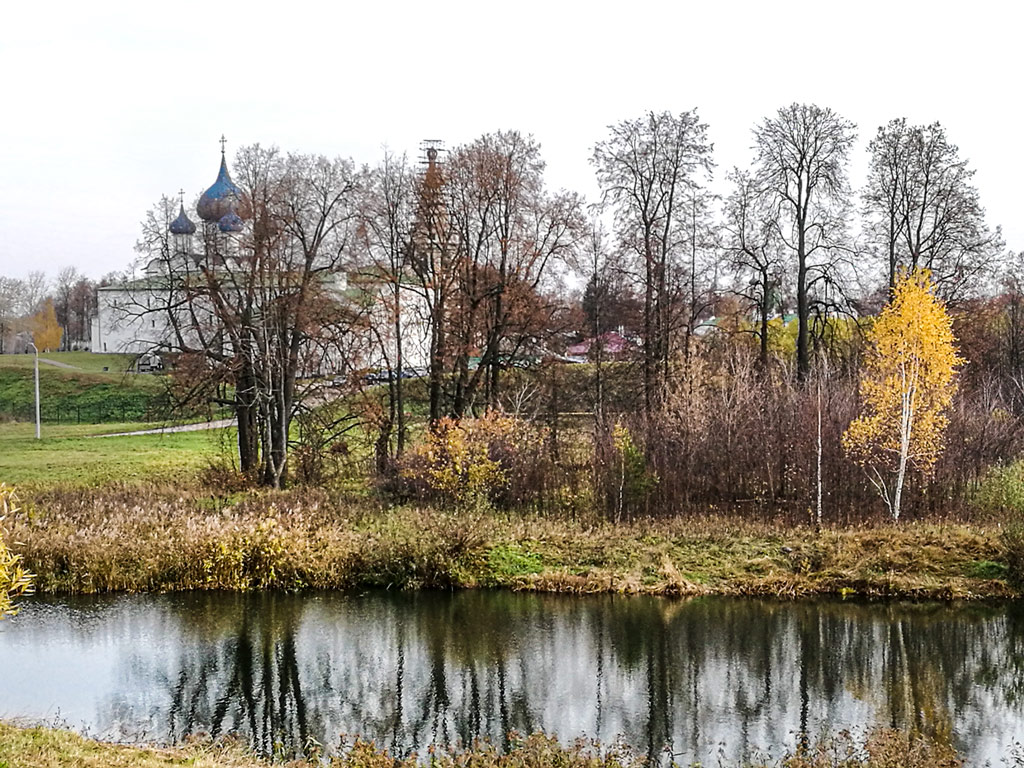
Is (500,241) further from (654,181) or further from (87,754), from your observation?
(87,754)

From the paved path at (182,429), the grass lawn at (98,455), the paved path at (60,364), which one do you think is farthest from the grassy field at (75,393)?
the grass lawn at (98,455)

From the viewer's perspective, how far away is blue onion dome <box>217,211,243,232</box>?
30528 mm

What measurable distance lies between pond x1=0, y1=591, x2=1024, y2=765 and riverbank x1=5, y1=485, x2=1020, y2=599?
502mm

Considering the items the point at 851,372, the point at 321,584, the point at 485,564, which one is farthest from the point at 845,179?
the point at 321,584

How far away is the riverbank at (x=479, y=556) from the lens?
18031 mm

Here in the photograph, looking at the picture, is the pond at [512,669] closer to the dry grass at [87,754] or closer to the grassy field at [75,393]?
the dry grass at [87,754]

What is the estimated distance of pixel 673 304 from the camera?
94.9 feet

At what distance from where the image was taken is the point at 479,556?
1911 cm

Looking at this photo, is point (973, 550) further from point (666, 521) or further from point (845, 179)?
point (845, 179)

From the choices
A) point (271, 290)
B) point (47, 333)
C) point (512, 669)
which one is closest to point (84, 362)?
point (47, 333)

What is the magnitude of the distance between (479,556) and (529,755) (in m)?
8.61

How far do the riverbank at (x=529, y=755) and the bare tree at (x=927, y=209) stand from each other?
20.6 metres

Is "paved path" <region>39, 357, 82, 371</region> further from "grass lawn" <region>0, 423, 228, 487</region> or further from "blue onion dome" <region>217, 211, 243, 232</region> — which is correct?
"blue onion dome" <region>217, 211, 243, 232</region>

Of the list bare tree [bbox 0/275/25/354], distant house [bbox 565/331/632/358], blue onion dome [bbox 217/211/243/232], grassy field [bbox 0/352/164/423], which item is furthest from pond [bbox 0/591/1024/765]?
bare tree [bbox 0/275/25/354]
